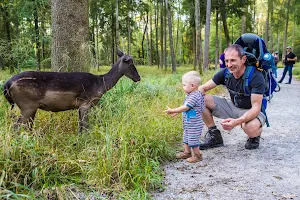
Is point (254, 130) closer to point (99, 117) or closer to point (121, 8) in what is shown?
point (99, 117)

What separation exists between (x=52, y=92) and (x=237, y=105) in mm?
2984

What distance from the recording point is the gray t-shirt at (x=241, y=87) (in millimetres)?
4344

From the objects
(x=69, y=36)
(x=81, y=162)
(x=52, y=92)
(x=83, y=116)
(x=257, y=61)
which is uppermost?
(x=69, y=36)

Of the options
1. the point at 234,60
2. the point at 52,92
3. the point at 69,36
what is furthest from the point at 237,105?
the point at 69,36

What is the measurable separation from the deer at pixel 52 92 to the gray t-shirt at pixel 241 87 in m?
2.05

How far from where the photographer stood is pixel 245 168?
4.02 m

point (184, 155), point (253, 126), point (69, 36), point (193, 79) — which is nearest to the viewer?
point (193, 79)

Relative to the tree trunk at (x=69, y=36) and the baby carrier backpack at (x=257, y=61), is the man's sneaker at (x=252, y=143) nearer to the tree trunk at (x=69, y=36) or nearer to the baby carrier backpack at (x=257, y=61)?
the baby carrier backpack at (x=257, y=61)

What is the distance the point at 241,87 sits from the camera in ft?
15.1

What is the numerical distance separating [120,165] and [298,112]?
21.4ft

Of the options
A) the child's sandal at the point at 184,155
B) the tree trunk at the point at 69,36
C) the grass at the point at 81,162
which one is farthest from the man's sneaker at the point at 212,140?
the tree trunk at the point at 69,36

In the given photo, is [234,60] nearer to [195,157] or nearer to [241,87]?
[241,87]

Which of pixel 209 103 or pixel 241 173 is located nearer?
pixel 241 173

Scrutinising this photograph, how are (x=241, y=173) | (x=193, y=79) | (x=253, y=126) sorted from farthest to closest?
1. (x=253, y=126)
2. (x=193, y=79)
3. (x=241, y=173)
